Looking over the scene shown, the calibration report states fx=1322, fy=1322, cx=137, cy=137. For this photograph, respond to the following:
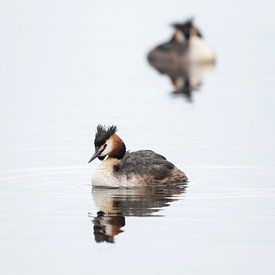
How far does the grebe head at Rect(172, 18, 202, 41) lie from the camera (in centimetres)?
3841

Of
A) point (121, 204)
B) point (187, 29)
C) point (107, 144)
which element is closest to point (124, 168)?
point (107, 144)

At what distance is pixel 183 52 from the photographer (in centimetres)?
3772

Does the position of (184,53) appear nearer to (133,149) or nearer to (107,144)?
(133,149)

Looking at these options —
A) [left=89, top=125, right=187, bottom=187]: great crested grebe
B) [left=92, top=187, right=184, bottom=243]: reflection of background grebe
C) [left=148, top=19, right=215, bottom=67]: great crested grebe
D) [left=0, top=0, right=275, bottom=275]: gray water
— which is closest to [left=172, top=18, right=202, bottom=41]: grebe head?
[left=148, top=19, right=215, bottom=67]: great crested grebe

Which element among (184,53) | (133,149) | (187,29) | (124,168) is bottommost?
(124,168)

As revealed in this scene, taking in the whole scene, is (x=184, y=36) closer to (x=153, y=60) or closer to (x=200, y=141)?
(x=153, y=60)

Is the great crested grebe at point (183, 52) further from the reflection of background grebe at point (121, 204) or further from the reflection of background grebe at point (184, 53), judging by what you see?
the reflection of background grebe at point (121, 204)

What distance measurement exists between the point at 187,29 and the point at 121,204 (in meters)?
22.5

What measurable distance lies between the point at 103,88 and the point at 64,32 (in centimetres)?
1966

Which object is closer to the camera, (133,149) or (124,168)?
(124,168)

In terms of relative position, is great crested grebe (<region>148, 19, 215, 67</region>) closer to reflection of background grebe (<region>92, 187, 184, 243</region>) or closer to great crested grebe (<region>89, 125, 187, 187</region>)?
great crested grebe (<region>89, 125, 187, 187</region>)

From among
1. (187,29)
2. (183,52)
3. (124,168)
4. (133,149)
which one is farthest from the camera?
(187,29)

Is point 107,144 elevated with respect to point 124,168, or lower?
elevated

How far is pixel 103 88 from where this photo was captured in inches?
1164
